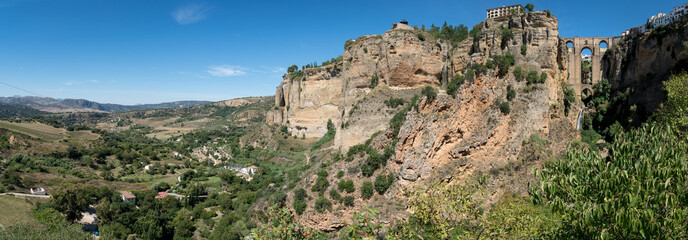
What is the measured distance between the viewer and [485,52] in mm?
21062

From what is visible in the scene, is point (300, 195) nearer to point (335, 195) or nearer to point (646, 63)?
point (335, 195)

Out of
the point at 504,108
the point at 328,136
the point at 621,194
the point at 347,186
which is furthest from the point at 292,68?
the point at 621,194

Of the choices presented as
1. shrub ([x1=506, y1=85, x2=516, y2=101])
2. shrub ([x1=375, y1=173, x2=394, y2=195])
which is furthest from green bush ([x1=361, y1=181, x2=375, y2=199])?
shrub ([x1=506, y1=85, x2=516, y2=101])

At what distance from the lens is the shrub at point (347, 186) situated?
2133cm

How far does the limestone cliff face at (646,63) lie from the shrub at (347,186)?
67.9 ft

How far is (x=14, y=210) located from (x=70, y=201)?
15.7ft

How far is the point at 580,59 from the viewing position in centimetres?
2795

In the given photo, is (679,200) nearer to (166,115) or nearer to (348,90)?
(348,90)

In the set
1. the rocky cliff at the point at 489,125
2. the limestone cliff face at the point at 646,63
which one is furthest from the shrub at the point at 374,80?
the limestone cliff face at the point at 646,63

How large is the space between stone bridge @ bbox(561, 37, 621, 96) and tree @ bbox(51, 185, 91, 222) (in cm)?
4373

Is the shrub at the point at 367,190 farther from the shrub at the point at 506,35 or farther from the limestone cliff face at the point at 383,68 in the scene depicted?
the shrub at the point at 506,35

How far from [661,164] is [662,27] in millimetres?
24072

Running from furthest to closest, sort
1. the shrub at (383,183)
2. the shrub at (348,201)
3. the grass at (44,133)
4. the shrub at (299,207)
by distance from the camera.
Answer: the grass at (44,133) → the shrub at (299,207) → the shrub at (348,201) → the shrub at (383,183)

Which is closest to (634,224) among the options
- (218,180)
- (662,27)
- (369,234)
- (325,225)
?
(369,234)
